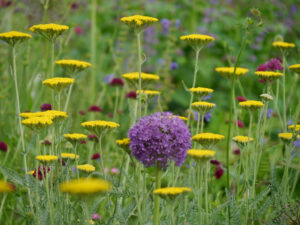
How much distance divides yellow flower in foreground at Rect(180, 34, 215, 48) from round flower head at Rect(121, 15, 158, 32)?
0.11 metres

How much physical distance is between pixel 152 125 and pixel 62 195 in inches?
15.5

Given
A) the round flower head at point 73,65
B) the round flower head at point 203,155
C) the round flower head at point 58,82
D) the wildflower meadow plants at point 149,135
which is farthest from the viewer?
the round flower head at point 73,65

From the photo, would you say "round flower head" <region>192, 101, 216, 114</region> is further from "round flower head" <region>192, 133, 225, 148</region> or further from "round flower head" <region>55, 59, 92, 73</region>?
"round flower head" <region>55, 59, 92, 73</region>

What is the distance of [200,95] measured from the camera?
1328 mm

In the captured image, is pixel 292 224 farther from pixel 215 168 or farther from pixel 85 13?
pixel 85 13

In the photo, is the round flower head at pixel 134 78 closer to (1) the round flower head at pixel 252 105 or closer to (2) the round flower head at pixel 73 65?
(2) the round flower head at pixel 73 65

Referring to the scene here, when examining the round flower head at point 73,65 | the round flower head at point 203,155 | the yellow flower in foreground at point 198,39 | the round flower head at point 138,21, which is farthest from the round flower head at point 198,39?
the round flower head at point 203,155

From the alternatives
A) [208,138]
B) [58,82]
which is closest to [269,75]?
[208,138]

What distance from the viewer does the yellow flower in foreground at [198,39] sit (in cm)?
128

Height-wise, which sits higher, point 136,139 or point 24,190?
point 136,139

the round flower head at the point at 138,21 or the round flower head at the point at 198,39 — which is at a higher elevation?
the round flower head at the point at 138,21

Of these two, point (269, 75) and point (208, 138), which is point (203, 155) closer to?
point (208, 138)

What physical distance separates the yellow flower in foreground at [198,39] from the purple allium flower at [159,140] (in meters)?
0.31

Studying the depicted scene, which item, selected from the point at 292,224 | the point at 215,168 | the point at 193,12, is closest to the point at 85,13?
the point at 193,12
